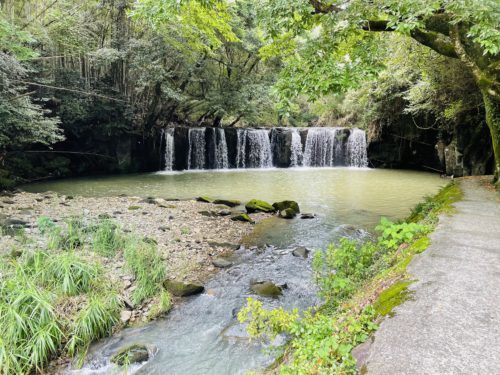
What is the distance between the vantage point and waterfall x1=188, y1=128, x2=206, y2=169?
70.3ft

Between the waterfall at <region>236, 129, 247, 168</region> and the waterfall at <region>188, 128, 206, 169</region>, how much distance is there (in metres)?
2.30

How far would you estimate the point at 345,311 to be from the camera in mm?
2883

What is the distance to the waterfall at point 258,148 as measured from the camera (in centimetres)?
2250

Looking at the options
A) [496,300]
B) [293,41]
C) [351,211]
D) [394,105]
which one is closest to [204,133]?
[394,105]

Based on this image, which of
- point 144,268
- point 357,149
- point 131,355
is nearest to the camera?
point 131,355

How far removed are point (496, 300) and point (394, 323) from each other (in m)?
0.91

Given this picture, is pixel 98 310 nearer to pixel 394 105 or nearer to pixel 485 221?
pixel 485 221

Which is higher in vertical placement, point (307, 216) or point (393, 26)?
point (393, 26)

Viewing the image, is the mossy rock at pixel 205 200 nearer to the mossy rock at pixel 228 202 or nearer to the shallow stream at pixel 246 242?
the mossy rock at pixel 228 202

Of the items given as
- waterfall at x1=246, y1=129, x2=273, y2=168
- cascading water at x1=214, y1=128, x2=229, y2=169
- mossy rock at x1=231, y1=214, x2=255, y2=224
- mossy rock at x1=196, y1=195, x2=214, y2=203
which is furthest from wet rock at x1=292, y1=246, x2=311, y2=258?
waterfall at x1=246, y1=129, x2=273, y2=168

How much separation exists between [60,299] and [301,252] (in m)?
4.24

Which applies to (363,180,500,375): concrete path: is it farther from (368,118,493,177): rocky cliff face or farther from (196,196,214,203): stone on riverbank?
(368,118,493,177): rocky cliff face

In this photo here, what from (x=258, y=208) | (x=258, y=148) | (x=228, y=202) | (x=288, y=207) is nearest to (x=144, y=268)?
(x=258, y=208)

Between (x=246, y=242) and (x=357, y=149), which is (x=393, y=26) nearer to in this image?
(x=246, y=242)
